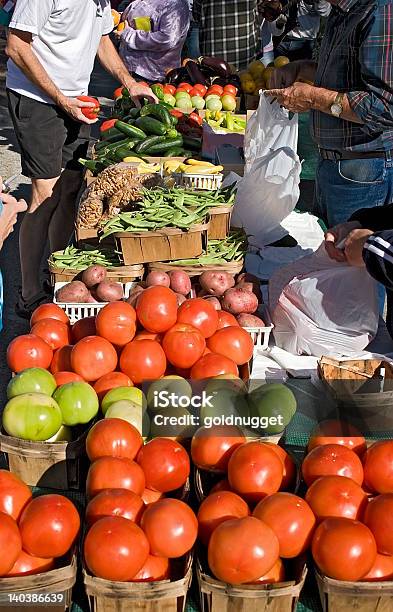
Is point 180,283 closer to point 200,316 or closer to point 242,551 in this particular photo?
point 200,316

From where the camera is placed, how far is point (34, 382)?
232cm

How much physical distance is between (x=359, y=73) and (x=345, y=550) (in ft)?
7.02

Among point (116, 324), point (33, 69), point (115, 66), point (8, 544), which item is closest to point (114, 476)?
point (8, 544)

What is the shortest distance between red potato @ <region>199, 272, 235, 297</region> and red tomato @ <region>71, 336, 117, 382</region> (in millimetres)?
989

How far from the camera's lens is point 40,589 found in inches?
68.2

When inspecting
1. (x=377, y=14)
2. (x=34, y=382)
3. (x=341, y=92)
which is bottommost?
(x=34, y=382)

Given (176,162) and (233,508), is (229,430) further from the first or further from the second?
(176,162)

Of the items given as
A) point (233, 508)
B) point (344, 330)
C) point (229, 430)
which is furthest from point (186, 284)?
point (233, 508)

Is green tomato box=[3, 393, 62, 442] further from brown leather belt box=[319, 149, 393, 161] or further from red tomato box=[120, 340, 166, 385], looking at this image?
brown leather belt box=[319, 149, 393, 161]

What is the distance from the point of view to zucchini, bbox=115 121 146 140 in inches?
211

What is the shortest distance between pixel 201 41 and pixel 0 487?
305 inches

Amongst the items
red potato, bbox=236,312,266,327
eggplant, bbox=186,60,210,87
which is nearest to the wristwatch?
red potato, bbox=236,312,266,327

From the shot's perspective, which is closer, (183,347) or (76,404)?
(76,404)

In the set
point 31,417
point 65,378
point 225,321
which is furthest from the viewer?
point 225,321
